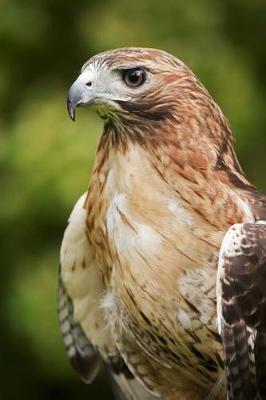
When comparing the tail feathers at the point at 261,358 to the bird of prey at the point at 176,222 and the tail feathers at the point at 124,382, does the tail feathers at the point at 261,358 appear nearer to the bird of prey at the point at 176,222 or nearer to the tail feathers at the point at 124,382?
the bird of prey at the point at 176,222

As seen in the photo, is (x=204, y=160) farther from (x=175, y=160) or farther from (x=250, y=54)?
(x=250, y=54)

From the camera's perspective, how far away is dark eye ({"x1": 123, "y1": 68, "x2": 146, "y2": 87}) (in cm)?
576

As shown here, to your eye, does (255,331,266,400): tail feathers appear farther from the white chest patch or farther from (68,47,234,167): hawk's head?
(68,47,234,167): hawk's head

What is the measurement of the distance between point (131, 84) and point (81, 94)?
0.69 ft

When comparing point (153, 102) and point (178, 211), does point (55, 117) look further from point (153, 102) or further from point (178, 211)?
point (178, 211)

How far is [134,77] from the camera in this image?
5793 millimetres

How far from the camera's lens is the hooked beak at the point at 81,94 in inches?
223

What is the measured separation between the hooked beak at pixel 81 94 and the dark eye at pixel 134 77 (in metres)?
0.14

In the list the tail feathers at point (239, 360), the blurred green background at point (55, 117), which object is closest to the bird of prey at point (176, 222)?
the tail feathers at point (239, 360)

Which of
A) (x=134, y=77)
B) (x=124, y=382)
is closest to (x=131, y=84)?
(x=134, y=77)

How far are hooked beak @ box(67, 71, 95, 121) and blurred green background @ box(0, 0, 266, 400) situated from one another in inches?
113

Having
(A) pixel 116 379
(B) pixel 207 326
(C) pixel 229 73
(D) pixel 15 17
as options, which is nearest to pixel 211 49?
(C) pixel 229 73

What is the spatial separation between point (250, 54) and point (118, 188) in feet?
14.2

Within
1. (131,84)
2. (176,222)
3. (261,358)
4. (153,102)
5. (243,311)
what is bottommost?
(261,358)
